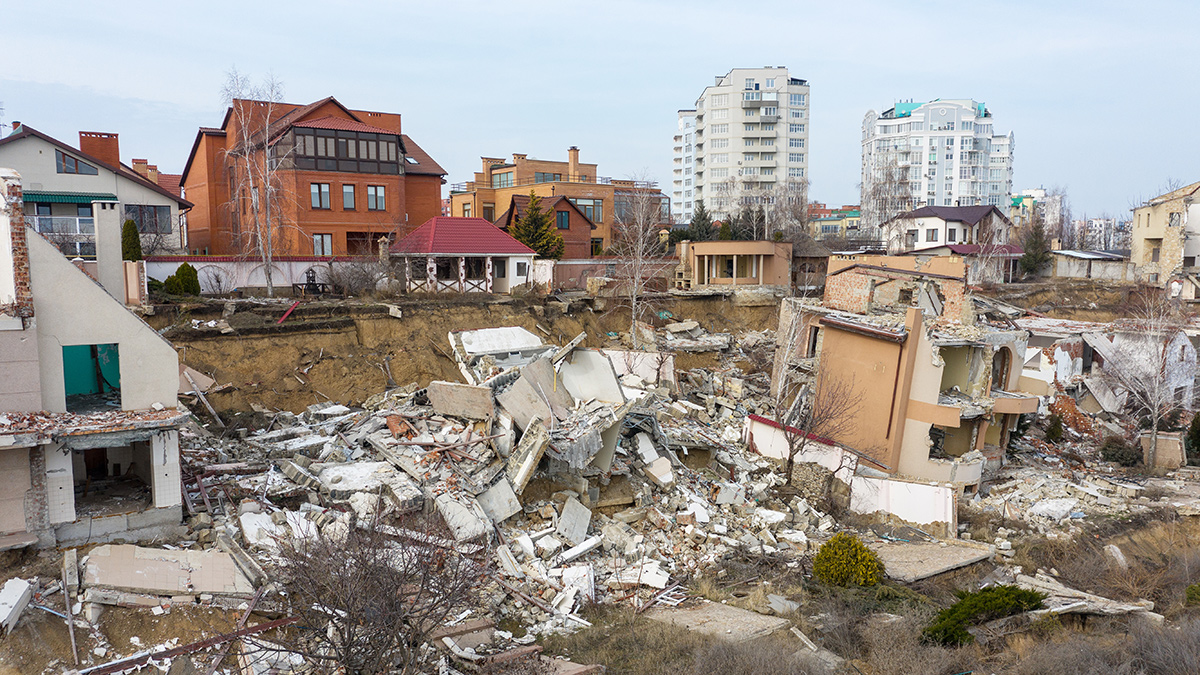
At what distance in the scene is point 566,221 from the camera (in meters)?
47.4

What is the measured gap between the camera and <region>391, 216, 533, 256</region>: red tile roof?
33656 millimetres

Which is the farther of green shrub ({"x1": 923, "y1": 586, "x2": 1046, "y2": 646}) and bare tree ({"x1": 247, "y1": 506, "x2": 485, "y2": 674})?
green shrub ({"x1": 923, "y1": 586, "x2": 1046, "y2": 646})

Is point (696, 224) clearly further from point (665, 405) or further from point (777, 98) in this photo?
point (777, 98)

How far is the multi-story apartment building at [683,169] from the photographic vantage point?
10106cm

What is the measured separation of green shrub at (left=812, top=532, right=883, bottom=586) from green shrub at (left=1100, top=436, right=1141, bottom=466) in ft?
51.3

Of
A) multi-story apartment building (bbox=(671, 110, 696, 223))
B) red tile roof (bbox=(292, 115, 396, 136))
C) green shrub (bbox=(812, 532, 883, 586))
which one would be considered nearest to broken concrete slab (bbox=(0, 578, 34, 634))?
green shrub (bbox=(812, 532, 883, 586))

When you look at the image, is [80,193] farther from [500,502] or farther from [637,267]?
[500,502]

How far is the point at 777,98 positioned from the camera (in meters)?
82.0

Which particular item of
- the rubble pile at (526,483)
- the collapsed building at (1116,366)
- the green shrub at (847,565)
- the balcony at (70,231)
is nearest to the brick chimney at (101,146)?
the balcony at (70,231)

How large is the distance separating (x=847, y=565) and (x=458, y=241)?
2451 cm

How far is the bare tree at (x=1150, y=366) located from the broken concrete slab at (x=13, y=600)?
30.0 metres

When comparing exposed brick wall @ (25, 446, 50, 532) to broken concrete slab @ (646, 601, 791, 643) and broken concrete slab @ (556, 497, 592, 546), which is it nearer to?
broken concrete slab @ (556, 497, 592, 546)

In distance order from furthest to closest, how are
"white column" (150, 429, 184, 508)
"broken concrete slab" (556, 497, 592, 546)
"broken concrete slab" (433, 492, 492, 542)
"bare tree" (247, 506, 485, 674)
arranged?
"broken concrete slab" (556, 497, 592, 546) < "broken concrete slab" (433, 492, 492, 542) < "white column" (150, 429, 184, 508) < "bare tree" (247, 506, 485, 674)

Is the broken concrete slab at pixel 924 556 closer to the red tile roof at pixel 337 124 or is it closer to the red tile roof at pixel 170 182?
the red tile roof at pixel 337 124
